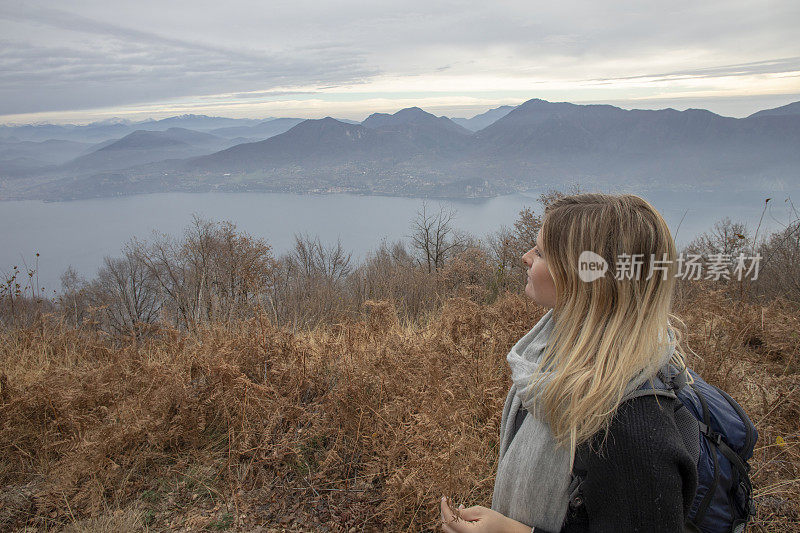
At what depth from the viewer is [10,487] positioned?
10.4 feet

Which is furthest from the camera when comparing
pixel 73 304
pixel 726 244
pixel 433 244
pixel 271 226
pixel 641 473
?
pixel 271 226

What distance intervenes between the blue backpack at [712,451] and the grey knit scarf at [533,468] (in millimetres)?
47

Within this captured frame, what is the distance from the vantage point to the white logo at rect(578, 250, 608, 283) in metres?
1.20

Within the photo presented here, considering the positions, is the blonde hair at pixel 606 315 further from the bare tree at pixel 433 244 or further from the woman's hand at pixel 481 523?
the bare tree at pixel 433 244

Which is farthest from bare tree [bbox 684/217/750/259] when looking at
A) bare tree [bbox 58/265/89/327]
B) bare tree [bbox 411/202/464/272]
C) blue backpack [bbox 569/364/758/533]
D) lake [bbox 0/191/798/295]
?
lake [bbox 0/191/798/295]

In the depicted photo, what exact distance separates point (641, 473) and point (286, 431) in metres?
2.97

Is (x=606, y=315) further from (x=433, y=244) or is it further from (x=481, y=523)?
(x=433, y=244)

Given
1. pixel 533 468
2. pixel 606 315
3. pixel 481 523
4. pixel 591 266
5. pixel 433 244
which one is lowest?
pixel 433 244

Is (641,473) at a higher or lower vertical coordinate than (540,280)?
lower

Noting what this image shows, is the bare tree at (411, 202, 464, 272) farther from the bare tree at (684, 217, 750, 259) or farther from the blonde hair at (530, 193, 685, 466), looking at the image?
the blonde hair at (530, 193, 685, 466)

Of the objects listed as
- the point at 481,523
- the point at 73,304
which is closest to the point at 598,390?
the point at 481,523

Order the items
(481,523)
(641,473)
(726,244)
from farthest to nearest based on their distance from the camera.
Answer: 1. (726,244)
2. (481,523)
3. (641,473)

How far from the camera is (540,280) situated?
1386 millimetres

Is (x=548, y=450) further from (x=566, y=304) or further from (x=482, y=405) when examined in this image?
(x=482, y=405)
